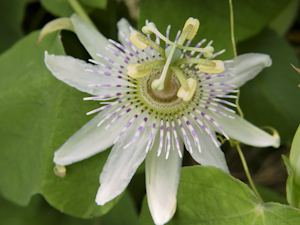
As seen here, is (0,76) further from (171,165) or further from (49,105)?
(171,165)

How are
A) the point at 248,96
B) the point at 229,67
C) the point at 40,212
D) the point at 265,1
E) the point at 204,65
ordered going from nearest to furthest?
1. the point at 204,65
2. the point at 229,67
3. the point at 265,1
4. the point at 248,96
5. the point at 40,212

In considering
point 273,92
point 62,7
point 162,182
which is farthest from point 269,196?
point 62,7

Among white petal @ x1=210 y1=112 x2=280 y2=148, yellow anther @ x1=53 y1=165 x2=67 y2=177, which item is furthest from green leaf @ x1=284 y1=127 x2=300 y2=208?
yellow anther @ x1=53 y1=165 x2=67 y2=177

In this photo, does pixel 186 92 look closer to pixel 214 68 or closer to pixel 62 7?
pixel 214 68

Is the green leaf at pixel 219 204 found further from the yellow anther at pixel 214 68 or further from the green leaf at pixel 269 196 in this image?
the green leaf at pixel 269 196

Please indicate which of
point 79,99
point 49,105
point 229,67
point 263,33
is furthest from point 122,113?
point 263,33
